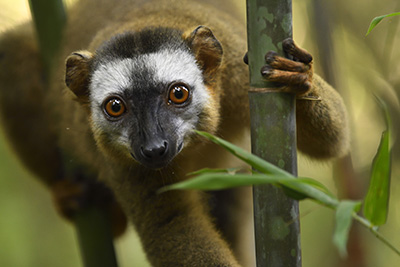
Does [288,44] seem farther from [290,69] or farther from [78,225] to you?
[78,225]

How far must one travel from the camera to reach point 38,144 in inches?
210

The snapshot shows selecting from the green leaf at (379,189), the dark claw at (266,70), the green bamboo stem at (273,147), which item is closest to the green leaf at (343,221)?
the green leaf at (379,189)

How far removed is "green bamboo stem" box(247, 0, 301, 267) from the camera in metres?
2.12

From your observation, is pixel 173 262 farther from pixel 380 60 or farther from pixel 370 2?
pixel 370 2

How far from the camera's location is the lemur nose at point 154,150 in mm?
2916

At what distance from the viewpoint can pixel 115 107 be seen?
11.1 feet

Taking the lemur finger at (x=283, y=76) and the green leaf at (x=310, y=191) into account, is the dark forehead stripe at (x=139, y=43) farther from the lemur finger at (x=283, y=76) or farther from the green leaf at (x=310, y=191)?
the green leaf at (x=310, y=191)

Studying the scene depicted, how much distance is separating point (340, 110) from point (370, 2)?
1811mm

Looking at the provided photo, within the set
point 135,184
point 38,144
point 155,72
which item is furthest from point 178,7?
point 38,144

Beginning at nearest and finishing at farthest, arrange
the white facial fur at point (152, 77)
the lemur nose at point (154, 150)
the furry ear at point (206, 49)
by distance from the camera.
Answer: the lemur nose at point (154, 150) → the white facial fur at point (152, 77) → the furry ear at point (206, 49)

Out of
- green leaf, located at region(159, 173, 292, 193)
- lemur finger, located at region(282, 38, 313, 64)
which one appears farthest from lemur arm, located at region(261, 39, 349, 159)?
green leaf, located at region(159, 173, 292, 193)

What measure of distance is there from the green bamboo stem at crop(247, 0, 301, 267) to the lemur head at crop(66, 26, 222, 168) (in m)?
0.99

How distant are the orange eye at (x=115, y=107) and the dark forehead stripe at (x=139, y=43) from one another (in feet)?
0.99

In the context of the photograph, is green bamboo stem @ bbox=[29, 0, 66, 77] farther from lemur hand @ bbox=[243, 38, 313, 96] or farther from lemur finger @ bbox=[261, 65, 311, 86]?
lemur finger @ bbox=[261, 65, 311, 86]
